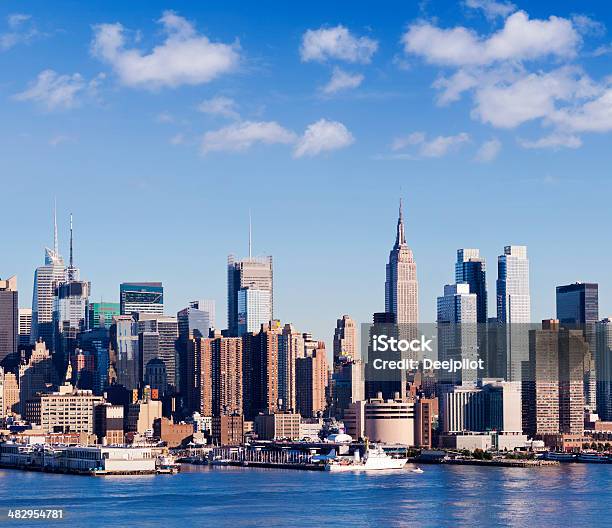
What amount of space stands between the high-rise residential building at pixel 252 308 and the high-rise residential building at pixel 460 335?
15077 millimetres

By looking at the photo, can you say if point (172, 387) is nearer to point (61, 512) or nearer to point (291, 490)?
point (291, 490)

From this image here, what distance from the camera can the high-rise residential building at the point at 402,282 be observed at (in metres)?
133

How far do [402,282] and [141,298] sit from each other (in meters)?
22.6

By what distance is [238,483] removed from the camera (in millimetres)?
54375

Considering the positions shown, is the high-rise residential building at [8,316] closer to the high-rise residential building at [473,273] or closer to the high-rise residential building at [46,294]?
the high-rise residential building at [46,294]

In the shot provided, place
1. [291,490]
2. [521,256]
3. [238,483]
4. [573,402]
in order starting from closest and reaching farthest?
[291,490] → [238,483] → [573,402] → [521,256]

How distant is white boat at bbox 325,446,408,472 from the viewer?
6538 cm

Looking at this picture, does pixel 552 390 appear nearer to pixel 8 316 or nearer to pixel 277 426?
pixel 277 426

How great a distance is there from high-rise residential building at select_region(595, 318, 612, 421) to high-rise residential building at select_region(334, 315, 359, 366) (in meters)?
21.0

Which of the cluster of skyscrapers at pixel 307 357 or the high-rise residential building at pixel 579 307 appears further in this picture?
the high-rise residential building at pixel 579 307

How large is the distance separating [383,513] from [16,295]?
89.0 meters

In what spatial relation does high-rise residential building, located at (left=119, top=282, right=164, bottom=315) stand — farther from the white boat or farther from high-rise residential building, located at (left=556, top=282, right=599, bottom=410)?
the white boat

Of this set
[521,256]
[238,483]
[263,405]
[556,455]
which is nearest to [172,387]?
[263,405]

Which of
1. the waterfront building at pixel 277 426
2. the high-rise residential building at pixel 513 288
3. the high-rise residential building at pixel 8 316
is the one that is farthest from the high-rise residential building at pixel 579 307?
the high-rise residential building at pixel 8 316
